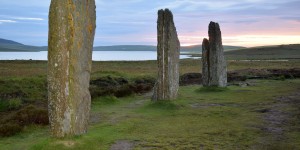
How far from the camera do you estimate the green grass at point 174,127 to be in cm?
1400

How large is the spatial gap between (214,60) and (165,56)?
30.6 ft

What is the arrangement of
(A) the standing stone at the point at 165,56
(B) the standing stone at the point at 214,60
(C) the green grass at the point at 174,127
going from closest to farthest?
(C) the green grass at the point at 174,127, (A) the standing stone at the point at 165,56, (B) the standing stone at the point at 214,60

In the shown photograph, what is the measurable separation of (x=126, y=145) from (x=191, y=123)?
5.29 metres

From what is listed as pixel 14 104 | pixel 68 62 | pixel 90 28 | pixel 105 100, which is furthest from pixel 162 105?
pixel 68 62

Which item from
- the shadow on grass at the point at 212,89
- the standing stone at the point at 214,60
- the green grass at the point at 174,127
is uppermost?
the standing stone at the point at 214,60

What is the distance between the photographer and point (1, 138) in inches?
622

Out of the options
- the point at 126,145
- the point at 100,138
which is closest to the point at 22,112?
the point at 100,138

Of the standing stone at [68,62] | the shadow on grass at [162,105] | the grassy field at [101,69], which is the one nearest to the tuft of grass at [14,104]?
the shadow on grass at [162,105]

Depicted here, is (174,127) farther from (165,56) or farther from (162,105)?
(165,56)

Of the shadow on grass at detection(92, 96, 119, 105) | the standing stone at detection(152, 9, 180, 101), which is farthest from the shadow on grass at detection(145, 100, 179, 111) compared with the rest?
the shadow on grass at detection(92, 96, 119, 105)

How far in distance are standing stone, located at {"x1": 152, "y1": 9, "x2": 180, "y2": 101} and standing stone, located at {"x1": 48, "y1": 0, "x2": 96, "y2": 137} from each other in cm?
1009

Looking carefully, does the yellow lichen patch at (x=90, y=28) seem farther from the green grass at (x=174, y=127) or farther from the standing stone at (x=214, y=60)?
the standing stone at (x=214, y=60)

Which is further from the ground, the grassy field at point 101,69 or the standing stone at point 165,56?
the standing stone at point 165,56

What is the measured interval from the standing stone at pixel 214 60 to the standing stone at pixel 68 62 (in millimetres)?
19366
